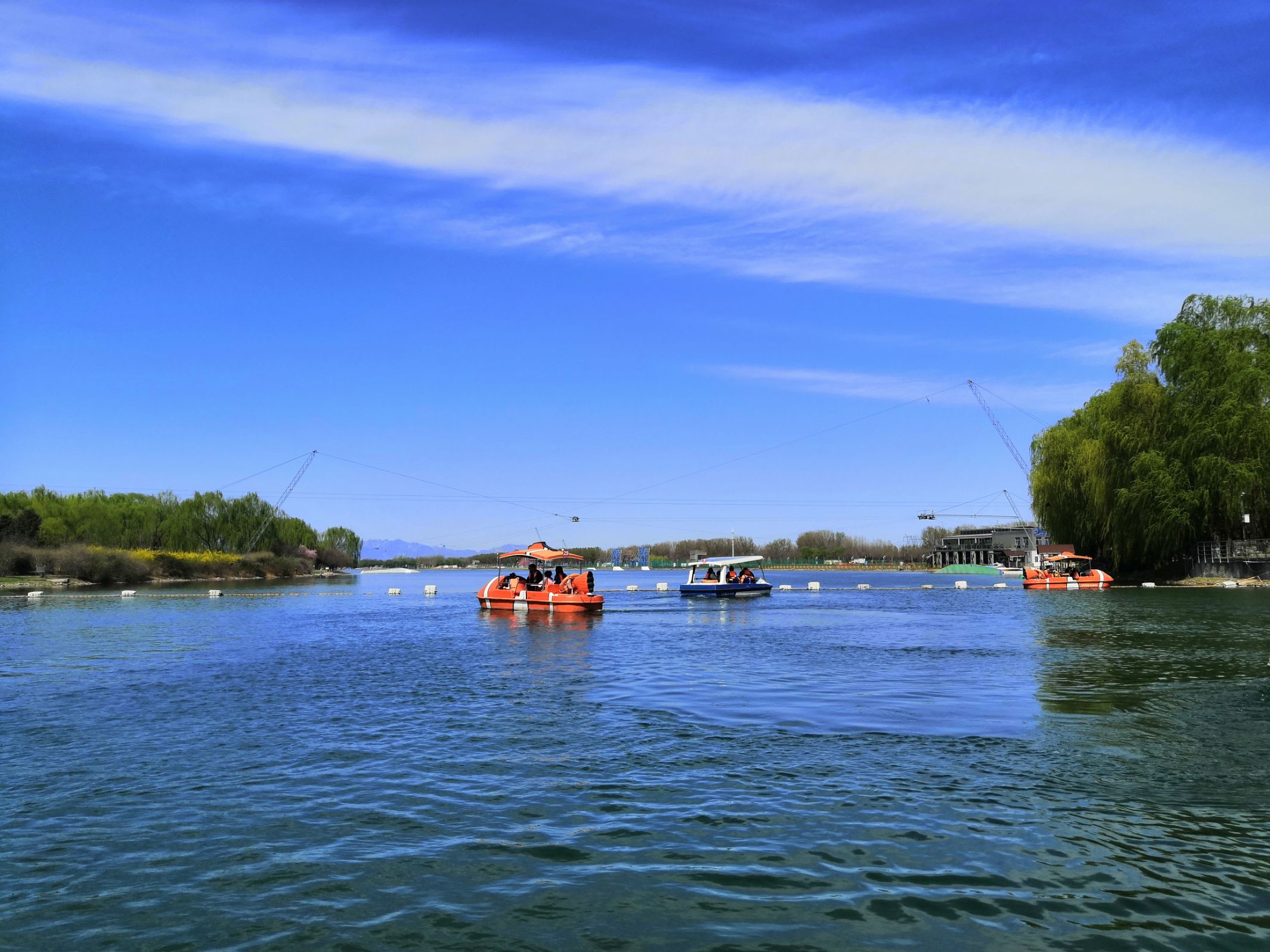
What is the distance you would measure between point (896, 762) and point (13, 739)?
1514 cm

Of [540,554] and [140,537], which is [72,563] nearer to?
[140,537]

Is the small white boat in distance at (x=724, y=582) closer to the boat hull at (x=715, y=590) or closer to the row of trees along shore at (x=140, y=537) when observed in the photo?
the boat hull at (x=715, y=590)

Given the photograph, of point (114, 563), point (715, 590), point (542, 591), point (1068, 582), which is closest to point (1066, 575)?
point (1068, 582)

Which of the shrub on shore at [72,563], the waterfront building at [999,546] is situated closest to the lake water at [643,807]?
the shrub on shore at [72,563]

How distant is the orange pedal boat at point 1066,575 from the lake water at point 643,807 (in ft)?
171

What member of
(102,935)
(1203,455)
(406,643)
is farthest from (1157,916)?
(1203,455)

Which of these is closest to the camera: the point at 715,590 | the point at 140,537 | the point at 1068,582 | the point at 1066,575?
the point at 715,590

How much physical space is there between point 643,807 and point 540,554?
132 ft

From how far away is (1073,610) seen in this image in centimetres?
4891

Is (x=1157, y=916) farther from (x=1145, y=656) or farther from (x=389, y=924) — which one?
(x=1145, y=656)

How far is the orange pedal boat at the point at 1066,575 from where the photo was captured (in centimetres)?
7412

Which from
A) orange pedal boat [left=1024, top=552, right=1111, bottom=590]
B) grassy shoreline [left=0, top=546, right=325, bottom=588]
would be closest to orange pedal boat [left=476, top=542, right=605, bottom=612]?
orange pedal boat [left=1024, top=552, right=1111, bottom=590]

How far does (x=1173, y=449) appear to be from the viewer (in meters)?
71.4

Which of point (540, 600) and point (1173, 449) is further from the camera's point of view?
point (1173, 449)
